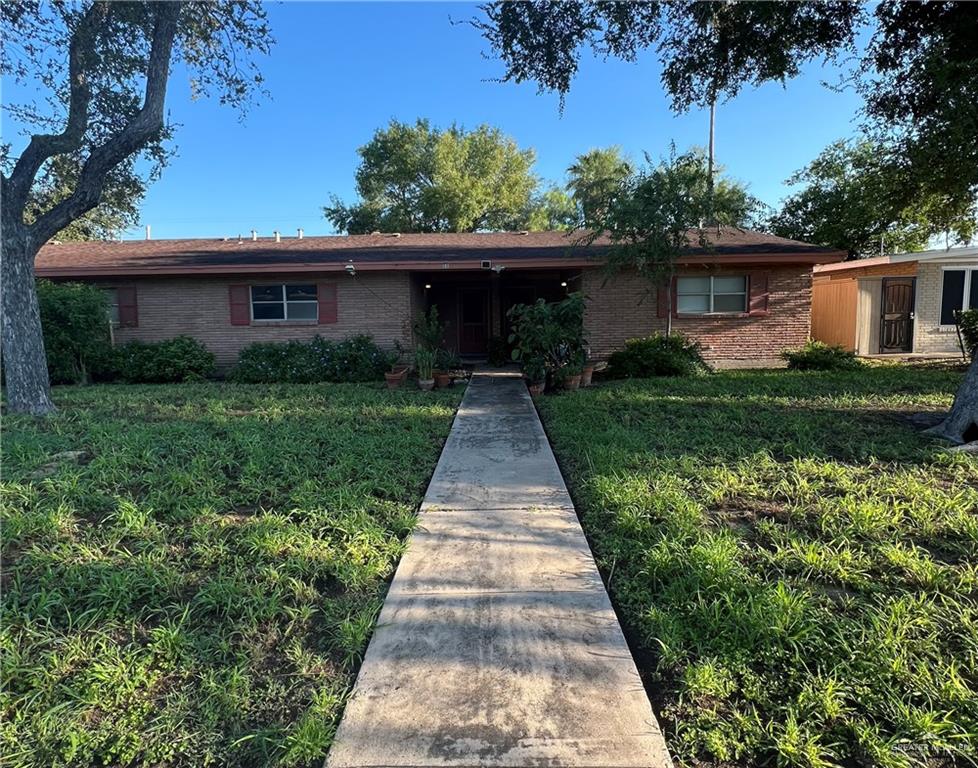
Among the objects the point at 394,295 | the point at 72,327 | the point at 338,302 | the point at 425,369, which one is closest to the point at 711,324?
the point at 425,369

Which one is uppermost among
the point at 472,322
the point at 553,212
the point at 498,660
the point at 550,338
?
the point at 553,212

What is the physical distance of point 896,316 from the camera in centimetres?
1470

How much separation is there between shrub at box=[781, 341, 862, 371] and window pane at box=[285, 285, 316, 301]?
1060 centimetres

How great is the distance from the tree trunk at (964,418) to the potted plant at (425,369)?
7.20 metres

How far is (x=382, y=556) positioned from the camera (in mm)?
3402

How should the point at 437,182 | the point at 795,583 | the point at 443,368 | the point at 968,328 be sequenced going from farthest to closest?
the point at 437,182 < the point at 968,328 < the point at 443,368 < the point at 795,583

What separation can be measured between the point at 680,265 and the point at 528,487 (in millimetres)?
9224

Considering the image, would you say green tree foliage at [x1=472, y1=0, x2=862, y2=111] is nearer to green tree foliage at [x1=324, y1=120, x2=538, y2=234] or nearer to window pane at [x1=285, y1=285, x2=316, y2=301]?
window pane at [x1=285, y1=285, x2=316, y2=301]

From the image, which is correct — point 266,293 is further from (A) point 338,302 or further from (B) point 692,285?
(B) point 692,285

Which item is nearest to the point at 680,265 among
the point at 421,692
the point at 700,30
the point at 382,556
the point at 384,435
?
the point at 700,30

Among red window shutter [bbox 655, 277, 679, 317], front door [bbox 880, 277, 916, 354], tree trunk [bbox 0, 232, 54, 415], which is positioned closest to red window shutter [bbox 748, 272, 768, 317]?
red window shutter [bbox 655, 277, 679, 317]

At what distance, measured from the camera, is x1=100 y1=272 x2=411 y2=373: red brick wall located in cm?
1238

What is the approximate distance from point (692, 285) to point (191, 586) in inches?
477

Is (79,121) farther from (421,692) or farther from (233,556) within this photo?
(421,692)
